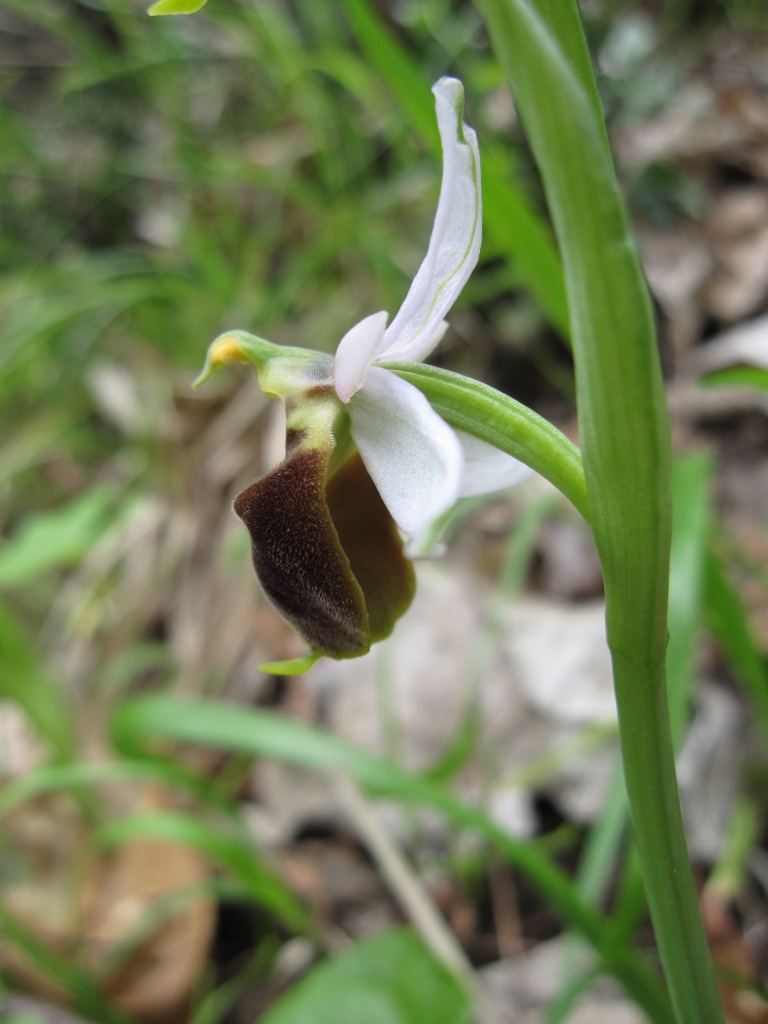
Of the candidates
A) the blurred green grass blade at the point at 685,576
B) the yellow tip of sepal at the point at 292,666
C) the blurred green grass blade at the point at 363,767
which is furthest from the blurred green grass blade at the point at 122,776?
the yellow tip of sepal at the point at 292,666

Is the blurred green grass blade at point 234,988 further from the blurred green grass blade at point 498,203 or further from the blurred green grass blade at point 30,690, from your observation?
the blurred green grass blade at point 498,203

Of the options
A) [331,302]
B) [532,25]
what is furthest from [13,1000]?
[331,302]

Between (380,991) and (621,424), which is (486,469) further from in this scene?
(380,991)

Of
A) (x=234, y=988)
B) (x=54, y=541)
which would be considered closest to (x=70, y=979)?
(x=234, y=988)

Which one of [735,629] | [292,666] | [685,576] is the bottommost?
[735,629]

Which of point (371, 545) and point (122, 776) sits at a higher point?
point (371, 545)

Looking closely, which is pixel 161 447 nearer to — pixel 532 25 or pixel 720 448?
pixel 720 448
